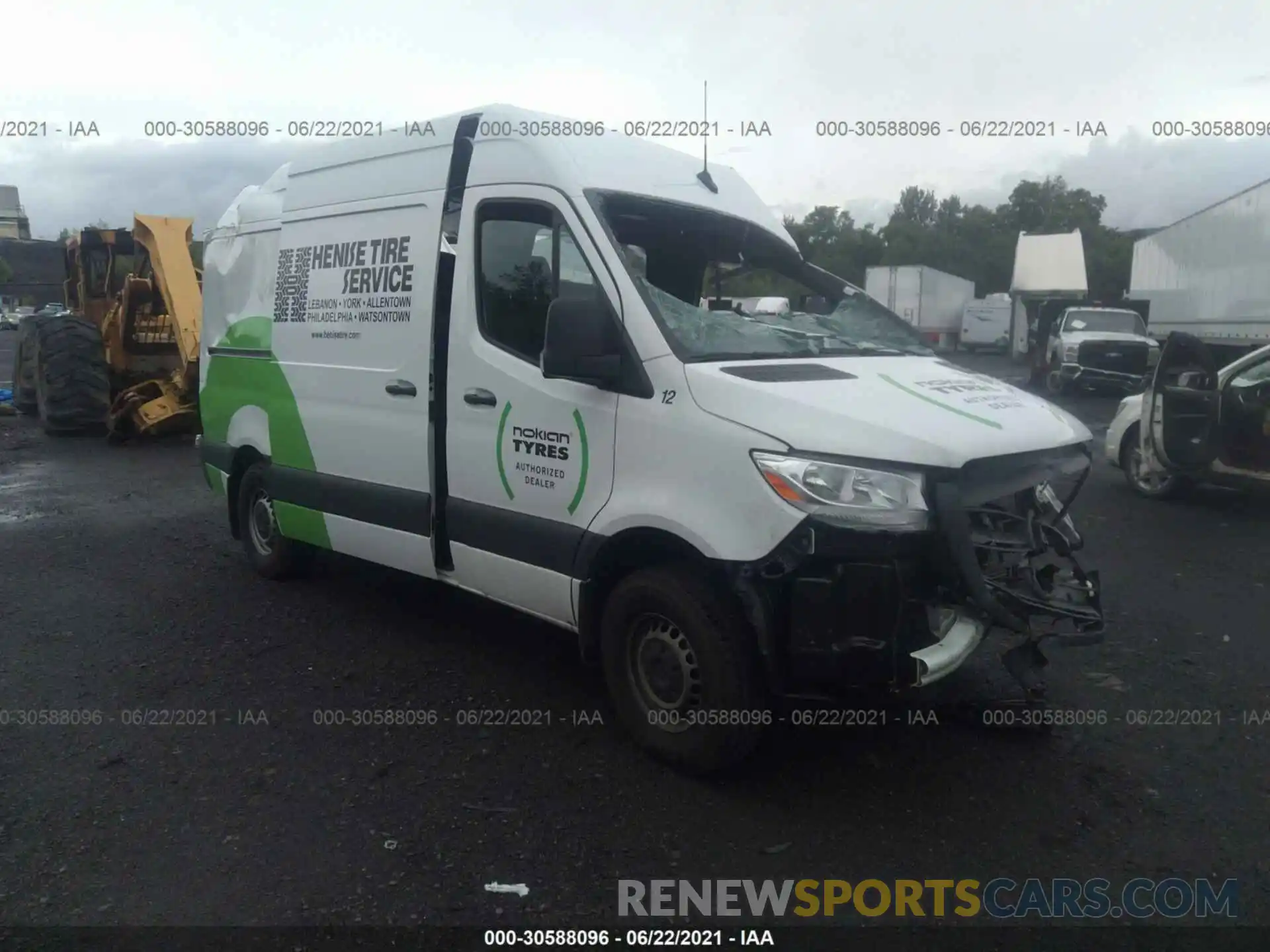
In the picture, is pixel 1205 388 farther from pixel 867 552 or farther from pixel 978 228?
pixel 978 228

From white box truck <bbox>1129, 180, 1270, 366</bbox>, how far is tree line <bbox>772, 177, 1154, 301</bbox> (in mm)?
12746

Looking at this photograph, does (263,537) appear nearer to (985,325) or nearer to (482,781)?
(482,781)

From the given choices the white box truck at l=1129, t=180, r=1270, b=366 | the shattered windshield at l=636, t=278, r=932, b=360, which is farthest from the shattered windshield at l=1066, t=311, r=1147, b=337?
the shattered windshield at l=636, t=278, r=932, b=360

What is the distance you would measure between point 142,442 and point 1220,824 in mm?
12960

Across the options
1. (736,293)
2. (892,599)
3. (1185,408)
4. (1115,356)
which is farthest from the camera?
(1115,356)

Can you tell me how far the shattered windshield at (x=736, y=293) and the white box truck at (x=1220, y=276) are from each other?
28.4 ft

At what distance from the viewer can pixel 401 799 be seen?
3.82 metres

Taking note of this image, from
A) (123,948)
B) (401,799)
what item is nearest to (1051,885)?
(401,799)

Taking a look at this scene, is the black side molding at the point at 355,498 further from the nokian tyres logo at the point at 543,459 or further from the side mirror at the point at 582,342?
the side mirror at the point at 582,342

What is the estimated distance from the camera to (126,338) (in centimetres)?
1365

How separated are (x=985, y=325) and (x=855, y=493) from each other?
35148 millimetres

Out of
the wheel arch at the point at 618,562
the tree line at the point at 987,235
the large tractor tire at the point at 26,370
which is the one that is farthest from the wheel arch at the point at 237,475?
the tree line at the point at 987,235

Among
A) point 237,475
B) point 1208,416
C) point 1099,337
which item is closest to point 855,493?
point 237,475

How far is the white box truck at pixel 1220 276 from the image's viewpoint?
13.5m
